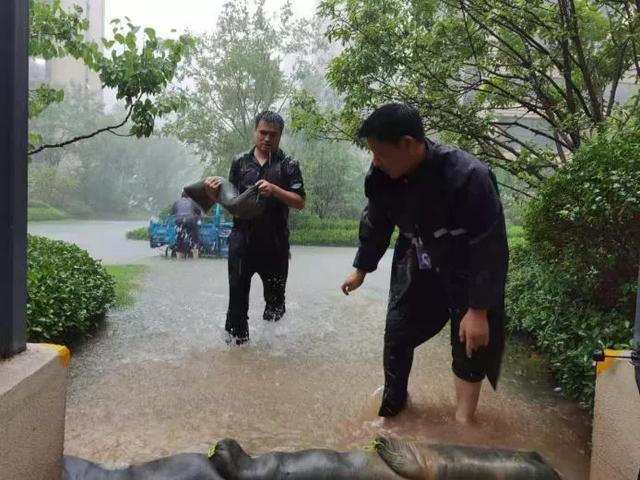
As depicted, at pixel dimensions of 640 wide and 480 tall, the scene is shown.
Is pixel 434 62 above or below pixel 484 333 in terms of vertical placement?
above

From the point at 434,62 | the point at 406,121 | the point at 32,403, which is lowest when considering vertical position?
the point at 32,403

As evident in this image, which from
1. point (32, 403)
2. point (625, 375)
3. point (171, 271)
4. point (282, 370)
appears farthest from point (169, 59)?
point (171, 271)

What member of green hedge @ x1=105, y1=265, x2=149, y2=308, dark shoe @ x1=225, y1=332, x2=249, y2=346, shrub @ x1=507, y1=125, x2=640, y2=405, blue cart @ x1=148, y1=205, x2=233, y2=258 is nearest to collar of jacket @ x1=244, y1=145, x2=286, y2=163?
dark shoe @ x1=225, y1=332, x2=249, y2=346

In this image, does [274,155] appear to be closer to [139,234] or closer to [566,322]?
[566,322]

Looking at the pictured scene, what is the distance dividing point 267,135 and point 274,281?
1.16 metres

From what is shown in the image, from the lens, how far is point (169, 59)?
4.36 metres

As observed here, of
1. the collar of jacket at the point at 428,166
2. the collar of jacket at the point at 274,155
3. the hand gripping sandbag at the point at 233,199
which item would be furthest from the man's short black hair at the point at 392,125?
the collar of jacket at the point at 274,155

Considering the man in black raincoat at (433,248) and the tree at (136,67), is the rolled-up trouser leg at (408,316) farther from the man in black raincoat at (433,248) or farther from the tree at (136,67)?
the tree at (136,67)

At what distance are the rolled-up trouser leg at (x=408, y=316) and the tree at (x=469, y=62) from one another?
10.5 ft

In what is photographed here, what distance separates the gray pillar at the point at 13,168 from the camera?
1622 millimetres

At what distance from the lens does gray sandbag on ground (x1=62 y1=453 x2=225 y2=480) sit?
1.89 metres

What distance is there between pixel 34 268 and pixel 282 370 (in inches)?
91.9

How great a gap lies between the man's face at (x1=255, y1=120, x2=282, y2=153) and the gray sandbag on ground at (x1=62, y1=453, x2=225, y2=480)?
2.45 metres

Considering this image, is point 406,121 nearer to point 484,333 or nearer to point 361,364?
point 484,333
